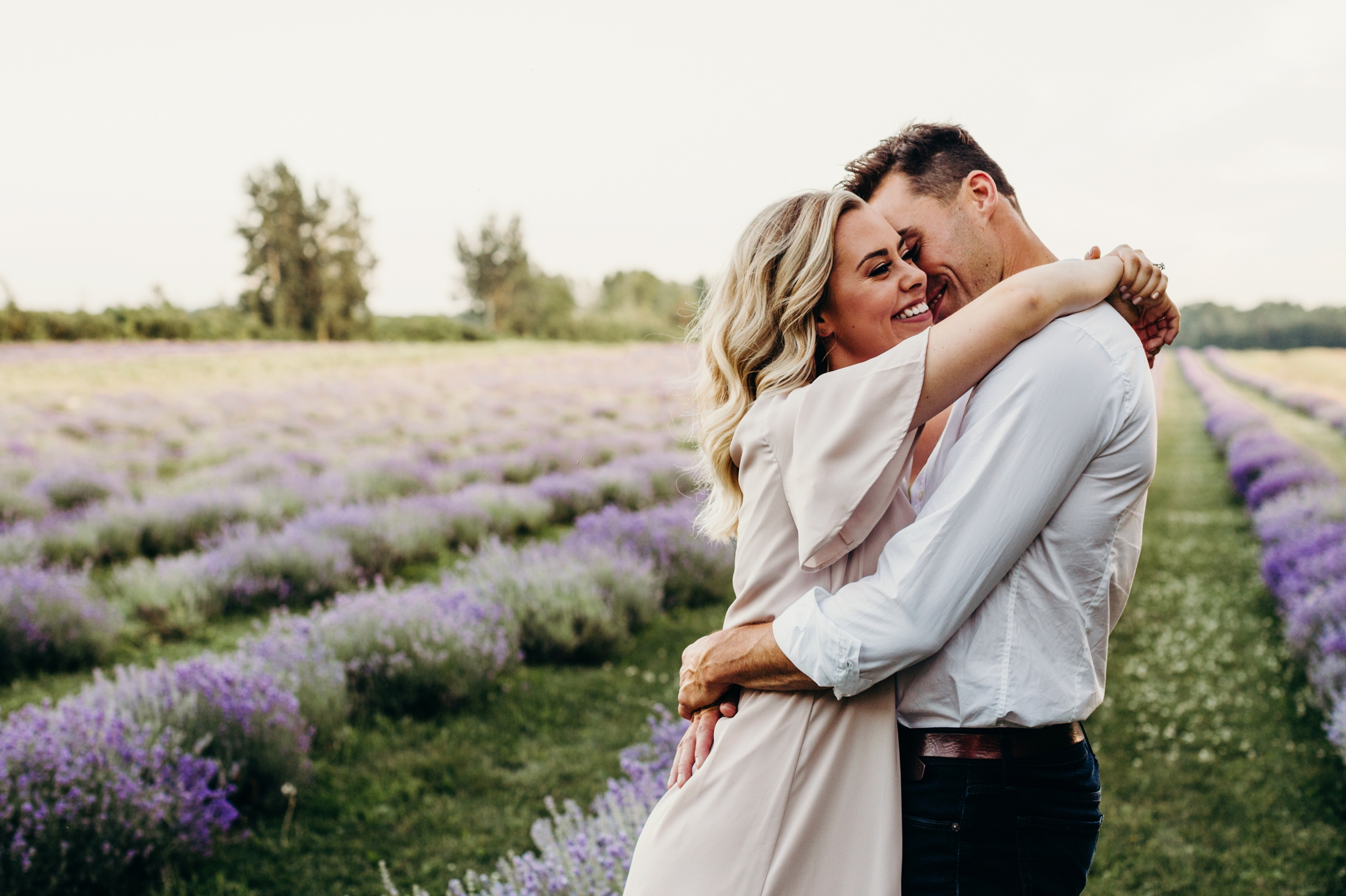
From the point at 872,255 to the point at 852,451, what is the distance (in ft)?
2.14

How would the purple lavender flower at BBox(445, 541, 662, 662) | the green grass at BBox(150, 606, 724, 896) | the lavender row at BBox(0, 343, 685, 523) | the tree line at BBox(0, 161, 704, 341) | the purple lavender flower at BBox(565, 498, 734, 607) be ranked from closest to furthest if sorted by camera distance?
the green grass at BBox(150, 606, 724, 896) < the purple lavender flower at BBox(445, 541, 662, 662) < the purple lavender flower at BBox(565, 498, 734, 607) < the lavender row at BBox(0, 343, 685, 523) < the tree line at BBox(0, 161, 704, 341)

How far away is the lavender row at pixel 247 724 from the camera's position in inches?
127

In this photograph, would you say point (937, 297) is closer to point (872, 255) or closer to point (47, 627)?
point (872, 255)

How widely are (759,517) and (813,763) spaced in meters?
0.44

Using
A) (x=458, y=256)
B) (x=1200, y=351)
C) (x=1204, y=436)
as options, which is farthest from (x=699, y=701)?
(x=1200, y=351)

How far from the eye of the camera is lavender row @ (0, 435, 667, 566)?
8125 mm

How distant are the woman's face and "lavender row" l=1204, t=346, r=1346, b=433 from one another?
2056 cm

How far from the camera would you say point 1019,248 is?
2154 mm

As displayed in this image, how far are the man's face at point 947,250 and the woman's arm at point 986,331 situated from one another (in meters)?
0.67

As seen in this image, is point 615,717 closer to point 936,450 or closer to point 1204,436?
point 936,450

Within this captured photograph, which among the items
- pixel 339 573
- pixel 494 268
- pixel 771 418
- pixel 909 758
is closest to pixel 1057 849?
pixel 909 758

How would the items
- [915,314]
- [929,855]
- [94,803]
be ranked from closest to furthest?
[929,855] → [915,314] → [94,803]

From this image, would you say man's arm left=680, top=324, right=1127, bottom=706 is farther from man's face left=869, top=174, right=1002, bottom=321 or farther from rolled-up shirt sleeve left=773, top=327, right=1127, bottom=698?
man's face left=869, top=174, right=1002, bottom=321

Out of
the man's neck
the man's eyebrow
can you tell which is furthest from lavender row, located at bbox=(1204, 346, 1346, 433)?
the man's eyebrow
